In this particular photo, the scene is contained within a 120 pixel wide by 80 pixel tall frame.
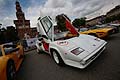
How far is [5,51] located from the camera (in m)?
3.66

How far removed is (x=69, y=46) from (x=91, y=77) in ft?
3.48

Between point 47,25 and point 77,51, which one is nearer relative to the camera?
point 77,51

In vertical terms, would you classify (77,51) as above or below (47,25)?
below

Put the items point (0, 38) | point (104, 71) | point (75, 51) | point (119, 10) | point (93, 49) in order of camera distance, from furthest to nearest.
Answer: point (119, 10) → point (0, 38) → point (93, 49) → point (75, 51) → point (104, 71)

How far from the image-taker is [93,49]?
3.39 meters

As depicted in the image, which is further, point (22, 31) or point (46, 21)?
point (22, 31)

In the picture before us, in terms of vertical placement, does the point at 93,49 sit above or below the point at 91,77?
above

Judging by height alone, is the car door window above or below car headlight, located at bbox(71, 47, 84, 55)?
above

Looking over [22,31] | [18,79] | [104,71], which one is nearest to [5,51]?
[18,79]

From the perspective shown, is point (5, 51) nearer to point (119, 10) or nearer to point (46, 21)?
point (46, 21)

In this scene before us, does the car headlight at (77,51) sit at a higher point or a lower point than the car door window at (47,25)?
lower

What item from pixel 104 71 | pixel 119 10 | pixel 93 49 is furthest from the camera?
pixel 119 10

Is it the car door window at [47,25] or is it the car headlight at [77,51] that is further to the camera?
the car door window at [47,25]

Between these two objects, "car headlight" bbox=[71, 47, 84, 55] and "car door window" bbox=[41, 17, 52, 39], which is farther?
"car door window" bbox=[41, 17, 52, 39]
